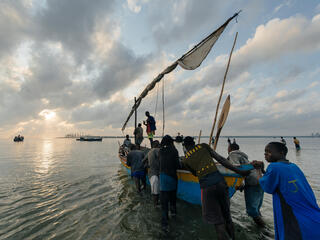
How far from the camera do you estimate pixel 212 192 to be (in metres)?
3.18

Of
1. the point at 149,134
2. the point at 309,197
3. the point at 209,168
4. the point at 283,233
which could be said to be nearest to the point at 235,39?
the point at 209,168

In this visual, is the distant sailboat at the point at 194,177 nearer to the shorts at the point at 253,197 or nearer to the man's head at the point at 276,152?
the shorts at the point at 253,197

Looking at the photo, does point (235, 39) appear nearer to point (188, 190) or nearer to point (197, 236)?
point (188, 190)

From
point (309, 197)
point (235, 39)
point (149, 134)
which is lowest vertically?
point (309, 197)

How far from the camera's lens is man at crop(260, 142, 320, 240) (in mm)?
1883

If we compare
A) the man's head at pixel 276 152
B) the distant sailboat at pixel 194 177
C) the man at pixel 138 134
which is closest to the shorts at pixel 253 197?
the distant sailboat at pixel 194 177

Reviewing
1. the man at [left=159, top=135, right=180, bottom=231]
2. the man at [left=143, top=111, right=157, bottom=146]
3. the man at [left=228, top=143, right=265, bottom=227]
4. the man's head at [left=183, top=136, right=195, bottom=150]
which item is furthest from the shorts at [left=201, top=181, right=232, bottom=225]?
the man at [left=143, top=111, right=157, bottom=146]

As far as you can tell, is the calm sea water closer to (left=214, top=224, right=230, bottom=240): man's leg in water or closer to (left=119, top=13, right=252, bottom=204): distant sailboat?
(left=119, top=13, right=252, bottom=204): distant sailboat

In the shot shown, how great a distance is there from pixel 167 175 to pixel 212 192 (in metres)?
1.62

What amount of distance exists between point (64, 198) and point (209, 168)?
7363mm

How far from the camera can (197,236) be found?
425 cm

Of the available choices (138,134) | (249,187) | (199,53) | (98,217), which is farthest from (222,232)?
(138,134)

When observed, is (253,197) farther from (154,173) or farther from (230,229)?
(154,173)

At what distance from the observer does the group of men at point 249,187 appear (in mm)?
1949
